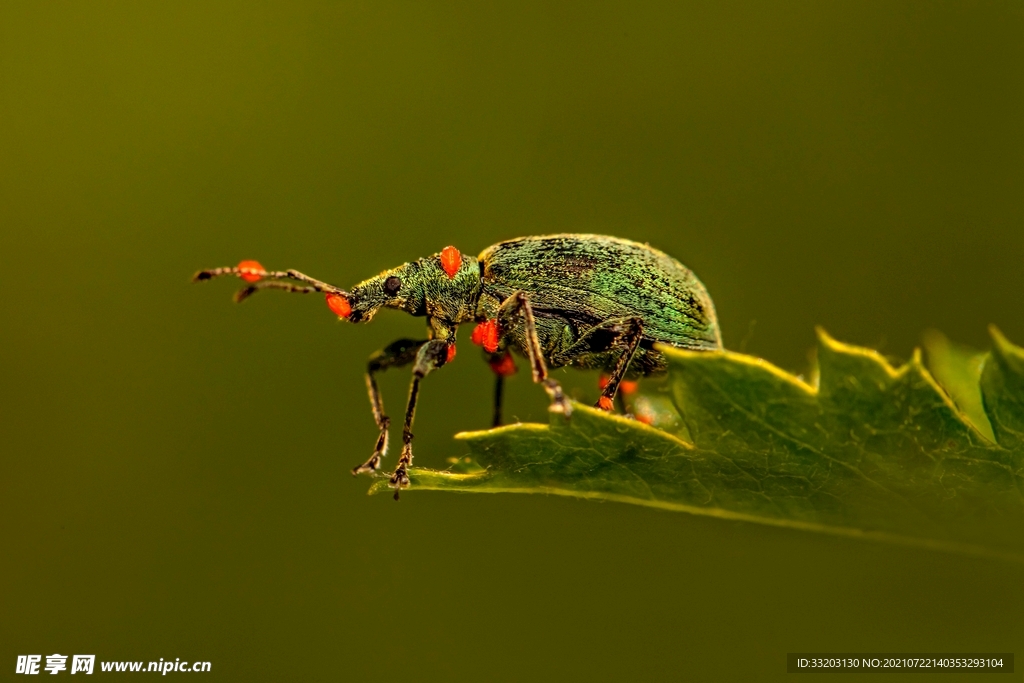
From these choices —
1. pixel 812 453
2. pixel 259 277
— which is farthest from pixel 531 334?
pixel 812 453

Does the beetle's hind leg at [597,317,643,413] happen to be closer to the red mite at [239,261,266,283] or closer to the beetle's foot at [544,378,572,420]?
the beetle's foot at [544,378,572,420]

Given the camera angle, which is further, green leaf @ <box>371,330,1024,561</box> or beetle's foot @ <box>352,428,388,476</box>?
beetle's foot @ <box>352,428,388,476</box>

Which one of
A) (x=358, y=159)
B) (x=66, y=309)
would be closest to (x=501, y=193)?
(x=358, y=159)

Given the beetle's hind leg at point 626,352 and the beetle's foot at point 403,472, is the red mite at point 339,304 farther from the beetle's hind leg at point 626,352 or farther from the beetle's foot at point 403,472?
the beetle's hind leg at point 626,352

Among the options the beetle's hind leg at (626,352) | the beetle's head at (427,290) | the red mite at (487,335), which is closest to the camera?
the beetle's hind leg at (626,352)

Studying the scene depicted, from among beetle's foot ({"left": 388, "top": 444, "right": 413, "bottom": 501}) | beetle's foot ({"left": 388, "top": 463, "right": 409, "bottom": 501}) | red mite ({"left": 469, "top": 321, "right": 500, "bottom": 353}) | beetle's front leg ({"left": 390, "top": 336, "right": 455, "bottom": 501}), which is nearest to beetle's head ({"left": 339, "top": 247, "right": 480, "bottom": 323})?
red mite ({"left": 469, "top": 321, "right": 500, "bottom": 353})

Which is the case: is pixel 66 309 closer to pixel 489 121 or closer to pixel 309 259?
pixel 309 259

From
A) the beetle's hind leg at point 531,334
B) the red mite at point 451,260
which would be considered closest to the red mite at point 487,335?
the beetle's hind leg at point 531,334
